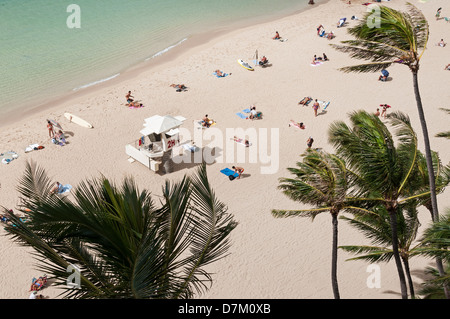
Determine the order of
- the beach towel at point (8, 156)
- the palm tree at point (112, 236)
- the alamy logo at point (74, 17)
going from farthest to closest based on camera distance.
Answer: the alamy logo at point (74, 17)
the beach towel at point (8, 156)
the palm tree at point (112, 236)

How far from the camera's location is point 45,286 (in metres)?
15.9

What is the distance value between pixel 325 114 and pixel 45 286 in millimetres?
17551

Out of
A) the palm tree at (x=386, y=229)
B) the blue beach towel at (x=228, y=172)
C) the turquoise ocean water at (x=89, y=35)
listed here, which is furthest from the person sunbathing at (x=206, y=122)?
the palm tree at (x=386, y=229)

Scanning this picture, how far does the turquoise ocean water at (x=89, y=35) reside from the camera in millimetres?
34438

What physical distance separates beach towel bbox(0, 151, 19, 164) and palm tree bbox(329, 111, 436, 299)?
18.3m

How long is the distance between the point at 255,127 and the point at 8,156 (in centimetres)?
1301

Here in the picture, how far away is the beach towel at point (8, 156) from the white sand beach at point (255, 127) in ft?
0.93

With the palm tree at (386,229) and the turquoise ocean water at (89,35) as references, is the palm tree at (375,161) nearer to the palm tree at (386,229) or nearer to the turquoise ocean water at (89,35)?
the palm tree at (386,229)

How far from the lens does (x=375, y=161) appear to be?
9.84 metres

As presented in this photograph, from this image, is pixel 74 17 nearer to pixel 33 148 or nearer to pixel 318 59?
pixel 318 59

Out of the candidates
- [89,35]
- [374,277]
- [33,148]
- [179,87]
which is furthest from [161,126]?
[89,35]

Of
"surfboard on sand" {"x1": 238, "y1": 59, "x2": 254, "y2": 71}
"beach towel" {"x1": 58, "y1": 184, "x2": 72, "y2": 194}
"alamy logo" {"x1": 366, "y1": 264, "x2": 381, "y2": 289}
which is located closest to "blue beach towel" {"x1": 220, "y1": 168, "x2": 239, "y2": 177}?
"beach towel" {"x1": 58, "y1": 184, "x2": 72, "y2": 194}

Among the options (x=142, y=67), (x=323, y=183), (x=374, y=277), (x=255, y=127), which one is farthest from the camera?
(x=142, y=67)

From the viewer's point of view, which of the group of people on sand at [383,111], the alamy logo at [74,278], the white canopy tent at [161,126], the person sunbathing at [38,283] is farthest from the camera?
the group of people on sand at [383,111]
